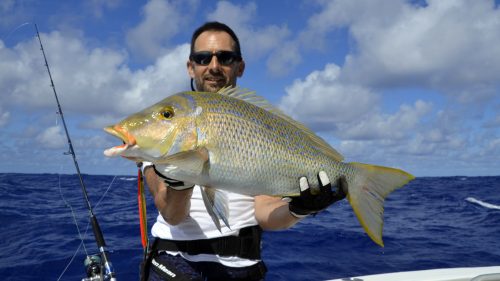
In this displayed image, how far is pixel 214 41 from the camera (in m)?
3.67

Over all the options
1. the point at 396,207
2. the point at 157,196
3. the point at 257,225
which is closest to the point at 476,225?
the point at 396,207

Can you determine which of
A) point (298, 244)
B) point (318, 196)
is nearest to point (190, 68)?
point (318, 196)

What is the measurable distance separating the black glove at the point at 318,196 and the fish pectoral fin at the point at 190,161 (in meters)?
0.78

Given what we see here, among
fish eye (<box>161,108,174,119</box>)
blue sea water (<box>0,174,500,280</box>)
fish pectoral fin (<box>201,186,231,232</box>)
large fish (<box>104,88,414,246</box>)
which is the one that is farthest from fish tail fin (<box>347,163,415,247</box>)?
blue sea water (<box>0,174,500,280</box>)

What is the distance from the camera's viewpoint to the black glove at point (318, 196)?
9.18 feet

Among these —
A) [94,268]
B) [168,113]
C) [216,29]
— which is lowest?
[94,268]

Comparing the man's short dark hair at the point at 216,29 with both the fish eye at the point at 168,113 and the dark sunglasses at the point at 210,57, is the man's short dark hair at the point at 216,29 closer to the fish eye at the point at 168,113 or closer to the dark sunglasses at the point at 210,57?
the dark sunglasses at the point at 210,57

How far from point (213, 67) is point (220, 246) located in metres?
1.64

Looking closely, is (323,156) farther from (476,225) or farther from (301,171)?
(476,225)

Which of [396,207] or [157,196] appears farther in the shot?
[396,207]

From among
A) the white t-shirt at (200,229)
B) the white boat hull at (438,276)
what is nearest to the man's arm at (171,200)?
the white t-shirt at (200,229)

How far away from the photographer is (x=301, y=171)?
9.03 feet

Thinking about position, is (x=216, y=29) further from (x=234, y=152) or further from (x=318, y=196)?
(x=318, y=196)

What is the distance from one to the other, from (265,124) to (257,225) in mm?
1289
